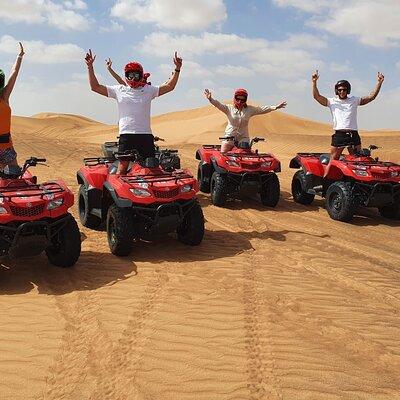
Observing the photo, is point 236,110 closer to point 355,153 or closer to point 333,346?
point 355,153

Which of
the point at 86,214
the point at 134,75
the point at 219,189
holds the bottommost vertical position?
the point at 86,214

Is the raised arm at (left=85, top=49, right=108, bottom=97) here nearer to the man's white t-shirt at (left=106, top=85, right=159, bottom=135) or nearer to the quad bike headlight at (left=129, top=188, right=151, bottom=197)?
the man's white t-shirt at (left=106, top=85, right=159, bottom=135)

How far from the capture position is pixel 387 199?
25.5ft

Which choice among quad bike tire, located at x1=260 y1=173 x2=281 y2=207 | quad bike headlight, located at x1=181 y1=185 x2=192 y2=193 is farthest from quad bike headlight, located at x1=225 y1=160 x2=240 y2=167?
quad bike headlight, located at x1=181 y1=185 x2=192 y2=193

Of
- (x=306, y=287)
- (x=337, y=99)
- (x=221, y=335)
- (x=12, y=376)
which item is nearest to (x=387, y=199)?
(x=337, y=99)

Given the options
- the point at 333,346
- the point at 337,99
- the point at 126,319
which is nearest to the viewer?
the point at 333,346

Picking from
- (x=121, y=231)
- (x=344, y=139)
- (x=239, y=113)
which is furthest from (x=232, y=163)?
(x=121, y=231)

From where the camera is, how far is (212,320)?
169 inches

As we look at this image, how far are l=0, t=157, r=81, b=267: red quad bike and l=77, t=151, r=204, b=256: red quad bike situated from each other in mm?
667

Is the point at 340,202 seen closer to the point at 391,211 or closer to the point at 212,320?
the point at 391,211

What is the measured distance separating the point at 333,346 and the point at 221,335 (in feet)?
2.85

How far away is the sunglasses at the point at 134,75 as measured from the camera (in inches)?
245

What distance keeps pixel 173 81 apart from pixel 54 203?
2.40 meters

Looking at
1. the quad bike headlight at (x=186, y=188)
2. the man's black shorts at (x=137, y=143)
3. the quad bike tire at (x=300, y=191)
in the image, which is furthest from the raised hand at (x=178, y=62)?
the quad bike tire at (x=300, y=191)
